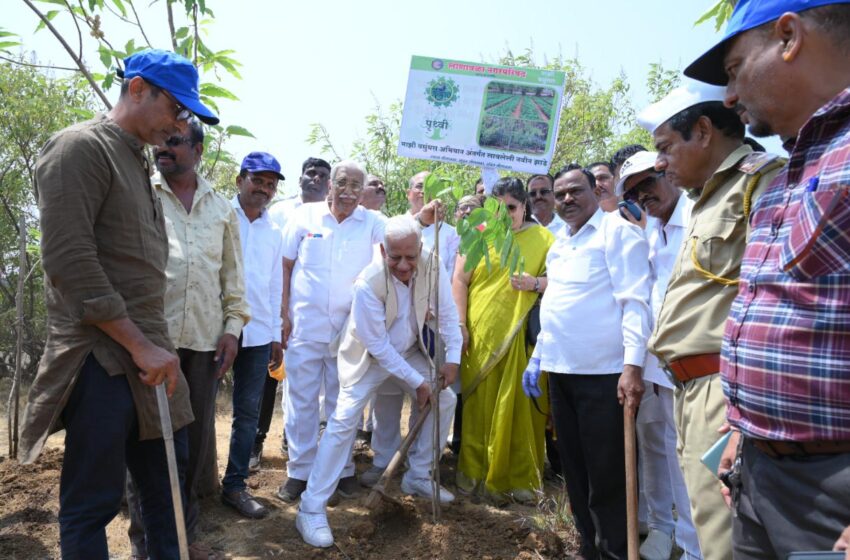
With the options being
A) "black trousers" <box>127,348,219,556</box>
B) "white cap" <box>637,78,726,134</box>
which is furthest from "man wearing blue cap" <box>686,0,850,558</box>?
"black trousers" <box>127,348,219,556</box>

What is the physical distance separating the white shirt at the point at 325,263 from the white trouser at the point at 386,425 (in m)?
0.54

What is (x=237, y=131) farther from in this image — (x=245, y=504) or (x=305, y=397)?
(x=245, y=504)

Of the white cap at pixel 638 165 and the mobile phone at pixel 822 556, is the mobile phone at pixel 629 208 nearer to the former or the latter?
the white cap at pixel 638 165

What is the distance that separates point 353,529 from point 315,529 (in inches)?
7.8

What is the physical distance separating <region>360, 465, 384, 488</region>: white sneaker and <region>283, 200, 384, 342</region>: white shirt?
92 cm

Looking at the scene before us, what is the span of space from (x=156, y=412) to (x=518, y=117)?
2.99 meters

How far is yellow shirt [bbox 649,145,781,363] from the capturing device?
1.94 meters

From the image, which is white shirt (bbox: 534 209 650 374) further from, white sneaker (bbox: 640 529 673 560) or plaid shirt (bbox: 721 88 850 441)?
plaid shirt (bbox: 721 88 850 441)

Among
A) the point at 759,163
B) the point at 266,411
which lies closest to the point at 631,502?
the point at 759,163

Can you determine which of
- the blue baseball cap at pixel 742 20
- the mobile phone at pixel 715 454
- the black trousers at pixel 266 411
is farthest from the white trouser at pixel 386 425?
the blue baseball cap at pixel 742 20

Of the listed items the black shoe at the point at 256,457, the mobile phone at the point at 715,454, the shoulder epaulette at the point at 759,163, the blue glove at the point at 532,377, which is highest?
the shoulder epaulette at the point at 759,163

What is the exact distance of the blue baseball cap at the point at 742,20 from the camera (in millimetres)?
1414

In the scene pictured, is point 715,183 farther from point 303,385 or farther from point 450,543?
point 303,385

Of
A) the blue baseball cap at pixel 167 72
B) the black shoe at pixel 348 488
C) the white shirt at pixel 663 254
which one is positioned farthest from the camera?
the black shoe at pixel 348 488
